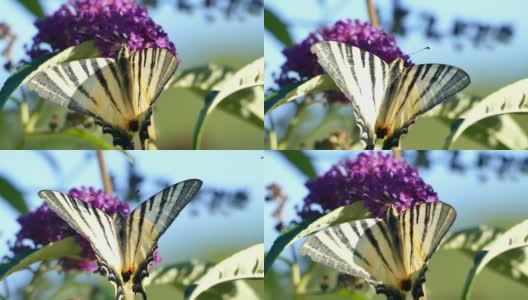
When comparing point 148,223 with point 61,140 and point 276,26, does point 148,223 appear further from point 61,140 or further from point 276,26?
point 276,26

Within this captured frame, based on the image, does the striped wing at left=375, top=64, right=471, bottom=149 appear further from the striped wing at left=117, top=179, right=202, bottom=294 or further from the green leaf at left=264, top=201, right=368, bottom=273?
the striped wing at left=117, top=179, right=202, bottom=294

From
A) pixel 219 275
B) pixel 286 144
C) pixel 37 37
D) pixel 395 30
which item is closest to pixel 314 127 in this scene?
pixel 286 144

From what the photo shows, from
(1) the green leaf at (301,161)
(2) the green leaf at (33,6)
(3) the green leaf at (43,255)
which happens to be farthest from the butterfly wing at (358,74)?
(2) the green leaf at (33,6)

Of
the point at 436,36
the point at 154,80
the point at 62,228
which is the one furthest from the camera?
the point at 436,36

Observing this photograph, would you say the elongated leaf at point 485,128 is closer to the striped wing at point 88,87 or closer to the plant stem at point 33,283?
the striped wing at point 88,87

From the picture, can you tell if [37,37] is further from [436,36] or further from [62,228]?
[436,36]

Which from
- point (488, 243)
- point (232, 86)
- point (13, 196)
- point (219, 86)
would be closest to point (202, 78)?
point (219, 86)

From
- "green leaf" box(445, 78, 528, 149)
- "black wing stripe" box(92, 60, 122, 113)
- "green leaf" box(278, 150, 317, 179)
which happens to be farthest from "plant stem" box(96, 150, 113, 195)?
"green leaf" box(445, 78, 528, 149)
